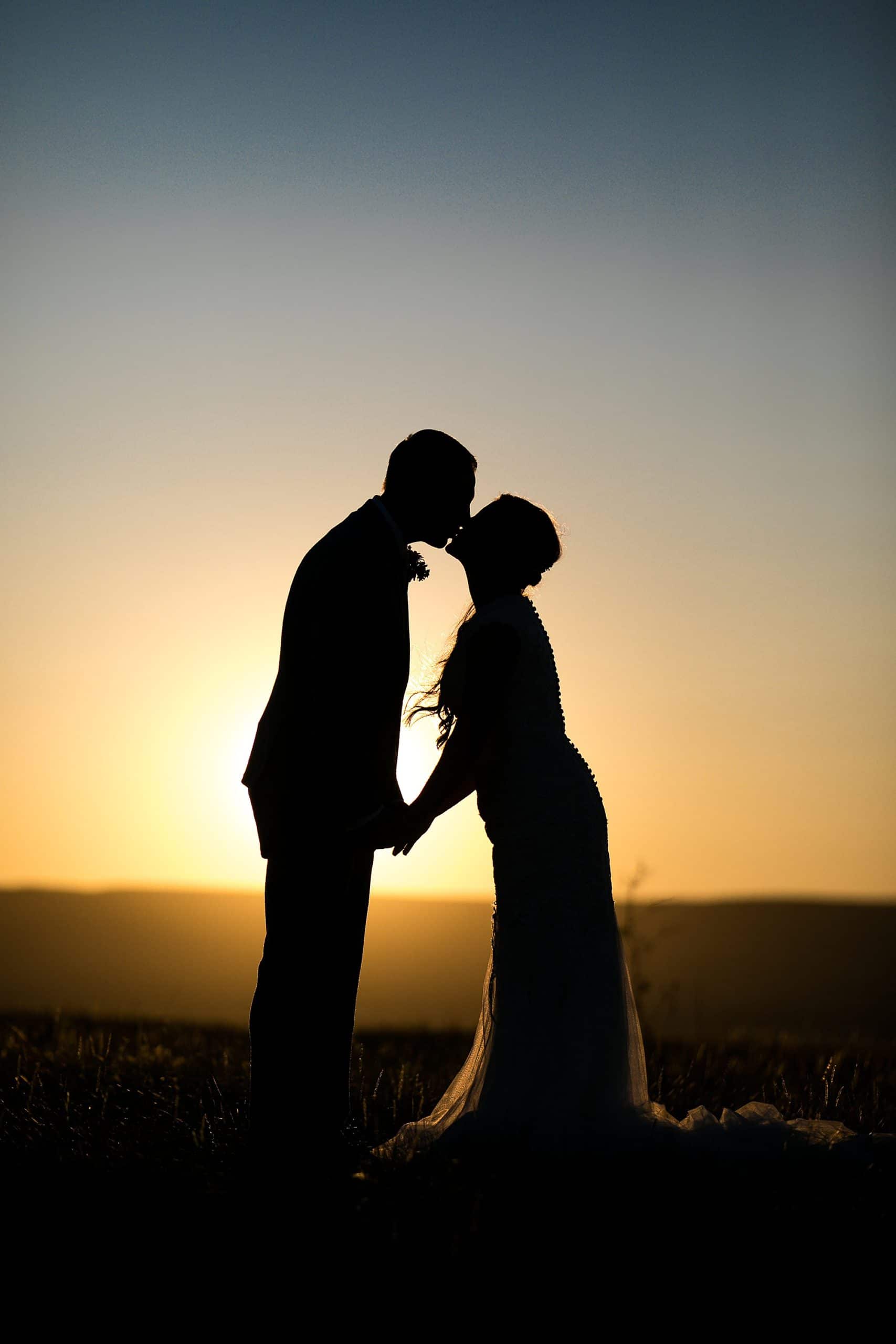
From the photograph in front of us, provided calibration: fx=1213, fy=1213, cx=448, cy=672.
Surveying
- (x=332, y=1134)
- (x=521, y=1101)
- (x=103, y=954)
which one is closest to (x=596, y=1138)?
(x=521, y=1101)

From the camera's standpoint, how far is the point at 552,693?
518cm

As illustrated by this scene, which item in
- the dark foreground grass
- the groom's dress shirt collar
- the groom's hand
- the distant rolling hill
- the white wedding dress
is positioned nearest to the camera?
the dark foreground grass

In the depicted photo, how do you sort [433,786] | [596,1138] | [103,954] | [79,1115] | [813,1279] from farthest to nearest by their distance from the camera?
[103,954]
[79,1115]
[433,786]
[596,1138]
[813,1279]

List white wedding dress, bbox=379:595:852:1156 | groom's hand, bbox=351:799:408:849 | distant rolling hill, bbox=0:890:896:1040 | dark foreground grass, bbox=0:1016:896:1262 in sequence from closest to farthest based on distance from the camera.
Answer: dark foreground grass, bbox=0:1016:896:1262 → white wedding dress, bbox=379:595:852:1156 → groom's hand, bbox=351:799:408:849 → distant rolling hill, bbox=0:890:896:1040

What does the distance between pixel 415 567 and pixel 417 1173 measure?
2.45 metres

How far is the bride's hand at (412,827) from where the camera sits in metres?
5.09

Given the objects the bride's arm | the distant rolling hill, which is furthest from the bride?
the distant rolling hill

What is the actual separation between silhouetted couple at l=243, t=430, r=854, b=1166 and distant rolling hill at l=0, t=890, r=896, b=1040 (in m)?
16.7

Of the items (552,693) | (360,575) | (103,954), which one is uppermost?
(360,575)

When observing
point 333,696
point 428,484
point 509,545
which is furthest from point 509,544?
point 333,696

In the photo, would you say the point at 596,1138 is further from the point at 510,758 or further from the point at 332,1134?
the point at 510,758

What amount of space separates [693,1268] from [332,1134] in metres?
1.93

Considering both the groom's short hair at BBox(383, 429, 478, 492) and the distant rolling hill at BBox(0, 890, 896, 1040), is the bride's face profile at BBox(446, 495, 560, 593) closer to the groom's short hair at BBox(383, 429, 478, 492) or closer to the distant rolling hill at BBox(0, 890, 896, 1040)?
the groom's short hair at BBox(383, 429, 478, 492)

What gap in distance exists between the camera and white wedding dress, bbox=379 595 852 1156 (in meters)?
4.91
